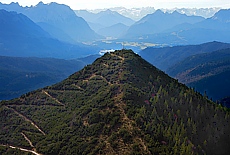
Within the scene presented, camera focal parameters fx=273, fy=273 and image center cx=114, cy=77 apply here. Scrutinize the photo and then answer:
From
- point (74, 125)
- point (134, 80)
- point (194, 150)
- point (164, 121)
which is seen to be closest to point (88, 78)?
point (134, 80)

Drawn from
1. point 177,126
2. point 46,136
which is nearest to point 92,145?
point 46,136

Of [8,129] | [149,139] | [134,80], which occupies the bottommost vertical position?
[8,129]

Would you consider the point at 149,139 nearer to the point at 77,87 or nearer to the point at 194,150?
the point at 194,150

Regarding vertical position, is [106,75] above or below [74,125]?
above

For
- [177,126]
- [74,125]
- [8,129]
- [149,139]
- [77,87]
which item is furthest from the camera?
[77,87]

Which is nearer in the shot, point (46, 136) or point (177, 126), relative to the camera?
point (177, 126)

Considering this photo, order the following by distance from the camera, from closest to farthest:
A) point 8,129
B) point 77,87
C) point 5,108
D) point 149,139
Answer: point 149,139 < point 8,129 < point 5,108 < point 77,87
